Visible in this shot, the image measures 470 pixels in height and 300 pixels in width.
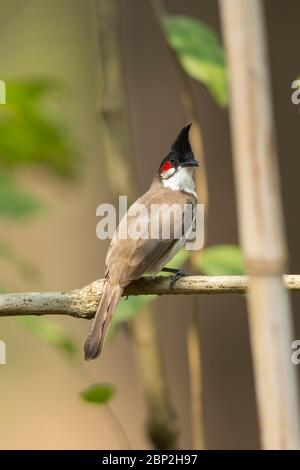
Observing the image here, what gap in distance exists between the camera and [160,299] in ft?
11.0

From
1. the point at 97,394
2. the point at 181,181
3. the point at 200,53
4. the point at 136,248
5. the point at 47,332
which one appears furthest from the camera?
the point at 181,181

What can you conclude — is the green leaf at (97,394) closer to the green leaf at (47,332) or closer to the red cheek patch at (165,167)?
the green leaf at (47,332)

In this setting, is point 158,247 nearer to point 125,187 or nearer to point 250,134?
point 125,187

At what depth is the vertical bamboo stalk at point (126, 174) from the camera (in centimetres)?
244

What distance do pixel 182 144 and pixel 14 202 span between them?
2.32ft

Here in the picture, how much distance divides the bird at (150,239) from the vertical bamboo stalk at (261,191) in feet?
3.30

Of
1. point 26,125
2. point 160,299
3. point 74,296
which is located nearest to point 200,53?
point 26,125

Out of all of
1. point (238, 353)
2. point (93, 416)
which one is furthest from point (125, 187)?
point (93, 416)

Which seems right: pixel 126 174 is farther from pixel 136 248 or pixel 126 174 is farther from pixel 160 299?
pixel 160 299

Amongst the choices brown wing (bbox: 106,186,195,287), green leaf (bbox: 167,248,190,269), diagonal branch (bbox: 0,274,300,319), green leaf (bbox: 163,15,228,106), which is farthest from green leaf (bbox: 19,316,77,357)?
green leaf (bbox: 163,15,228,106)

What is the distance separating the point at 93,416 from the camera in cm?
348

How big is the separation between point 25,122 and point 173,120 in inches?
51.4

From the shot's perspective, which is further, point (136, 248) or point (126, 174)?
point (126, 174)

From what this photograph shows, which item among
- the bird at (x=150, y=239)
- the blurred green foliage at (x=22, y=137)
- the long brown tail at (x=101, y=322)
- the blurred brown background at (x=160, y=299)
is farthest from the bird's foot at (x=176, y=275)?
the blurred brown background at (x=160, y=299)
